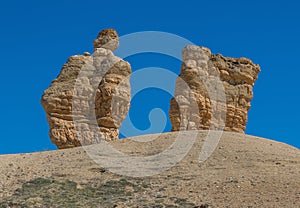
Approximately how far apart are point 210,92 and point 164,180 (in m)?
12.1

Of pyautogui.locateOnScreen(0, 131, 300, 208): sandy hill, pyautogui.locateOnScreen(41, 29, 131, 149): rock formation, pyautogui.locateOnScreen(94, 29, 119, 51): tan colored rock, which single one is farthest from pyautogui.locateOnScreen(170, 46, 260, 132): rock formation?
pyautogui.locateOnScreen(0, 131, 300, 208): sandy hill

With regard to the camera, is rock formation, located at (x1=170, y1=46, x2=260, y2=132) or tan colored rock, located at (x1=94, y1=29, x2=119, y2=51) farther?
tan colored rock, located at (x1=94, y1=29, x2=119, y2=51)

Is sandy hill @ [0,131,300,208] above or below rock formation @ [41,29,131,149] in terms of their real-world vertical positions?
below

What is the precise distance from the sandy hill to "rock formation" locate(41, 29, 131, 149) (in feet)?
13.5

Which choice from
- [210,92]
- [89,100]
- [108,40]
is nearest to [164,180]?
[89,100]

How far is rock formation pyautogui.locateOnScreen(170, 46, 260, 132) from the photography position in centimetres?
2886

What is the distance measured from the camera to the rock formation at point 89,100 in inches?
1074

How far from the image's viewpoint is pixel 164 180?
18547 millimetres

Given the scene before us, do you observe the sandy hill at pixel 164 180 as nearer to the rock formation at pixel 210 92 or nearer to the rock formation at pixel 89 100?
the rock formation at pixel 89 100

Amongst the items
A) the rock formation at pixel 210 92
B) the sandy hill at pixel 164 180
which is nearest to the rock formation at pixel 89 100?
the rock formation at pixel 210 92

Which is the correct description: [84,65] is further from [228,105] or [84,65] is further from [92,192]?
[92,192]

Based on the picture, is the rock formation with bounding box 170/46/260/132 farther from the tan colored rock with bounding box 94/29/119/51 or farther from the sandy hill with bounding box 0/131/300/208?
the sandy hill with bounding box 0/131/300/208

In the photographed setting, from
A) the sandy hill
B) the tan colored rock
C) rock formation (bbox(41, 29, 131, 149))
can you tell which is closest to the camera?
the sandy hill

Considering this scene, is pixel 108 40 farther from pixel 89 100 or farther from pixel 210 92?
pixel 210 92
